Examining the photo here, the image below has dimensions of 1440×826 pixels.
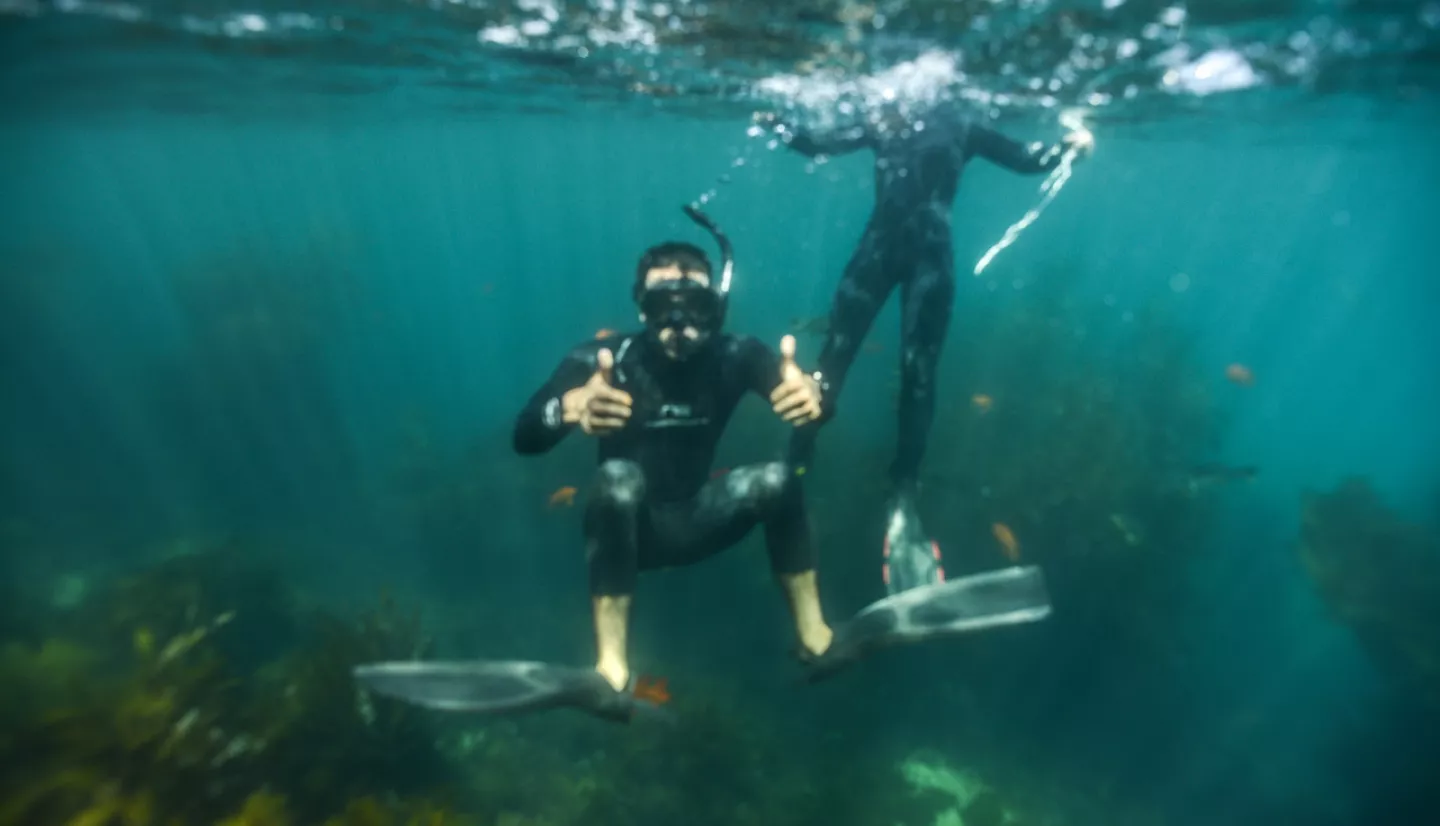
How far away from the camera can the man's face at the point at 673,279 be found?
16.2ft

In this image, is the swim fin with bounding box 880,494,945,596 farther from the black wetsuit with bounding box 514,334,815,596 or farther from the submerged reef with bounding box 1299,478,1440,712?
the submerged reef with bounding box 1299,478,1440,712

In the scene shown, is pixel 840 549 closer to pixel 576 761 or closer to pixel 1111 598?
pixel 1111 598

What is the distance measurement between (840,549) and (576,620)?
4951 mm

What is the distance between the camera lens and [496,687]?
4.57 metres

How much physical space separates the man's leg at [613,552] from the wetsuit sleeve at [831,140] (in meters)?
6.61

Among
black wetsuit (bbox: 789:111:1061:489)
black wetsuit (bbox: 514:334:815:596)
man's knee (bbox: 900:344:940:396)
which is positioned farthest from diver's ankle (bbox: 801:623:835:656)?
man's knee (bbox: 900:344:940:396)

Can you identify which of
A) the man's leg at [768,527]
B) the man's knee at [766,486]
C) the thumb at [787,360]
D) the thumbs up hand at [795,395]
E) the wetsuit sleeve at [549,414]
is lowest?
the man's leg at [768,527]

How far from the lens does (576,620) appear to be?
41.9 ft

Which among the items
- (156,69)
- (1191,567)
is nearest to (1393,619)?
(1191,567)

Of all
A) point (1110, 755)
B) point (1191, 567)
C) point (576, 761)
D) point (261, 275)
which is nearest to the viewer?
point (576, 761)

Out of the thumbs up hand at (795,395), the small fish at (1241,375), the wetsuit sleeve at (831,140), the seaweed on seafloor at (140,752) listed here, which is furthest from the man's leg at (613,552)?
the small fish at (1241,375)

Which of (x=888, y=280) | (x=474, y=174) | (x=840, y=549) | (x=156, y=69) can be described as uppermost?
(x=156, y=69)

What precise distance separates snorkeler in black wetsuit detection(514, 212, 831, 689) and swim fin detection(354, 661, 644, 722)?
0.25 m

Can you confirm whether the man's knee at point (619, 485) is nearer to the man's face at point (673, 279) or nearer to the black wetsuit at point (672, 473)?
the black wetsuit at point (672, 473)
